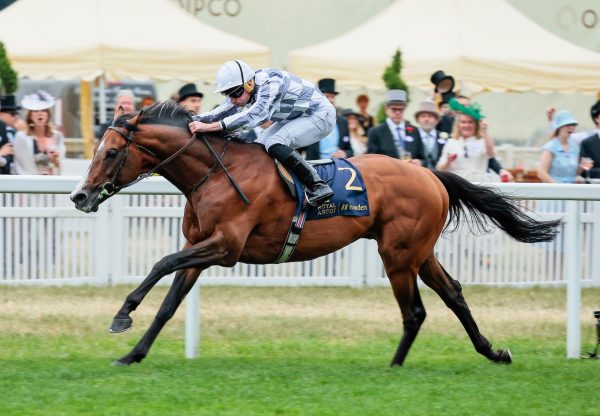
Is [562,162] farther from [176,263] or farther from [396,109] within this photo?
[176,263]

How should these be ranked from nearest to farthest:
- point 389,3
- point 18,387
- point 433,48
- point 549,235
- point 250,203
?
point 18,387
point 250,203
point 549,235
point 433,48
point 389,3

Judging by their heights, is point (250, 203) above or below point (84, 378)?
above

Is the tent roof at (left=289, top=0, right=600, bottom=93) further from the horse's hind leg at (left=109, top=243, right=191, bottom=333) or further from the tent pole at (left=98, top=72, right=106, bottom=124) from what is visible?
the horse's hind leg at (left=109, top=243, right=191, bottom=333)

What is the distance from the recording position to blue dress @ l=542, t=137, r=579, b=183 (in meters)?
12.2

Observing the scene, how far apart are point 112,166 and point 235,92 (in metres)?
0.85

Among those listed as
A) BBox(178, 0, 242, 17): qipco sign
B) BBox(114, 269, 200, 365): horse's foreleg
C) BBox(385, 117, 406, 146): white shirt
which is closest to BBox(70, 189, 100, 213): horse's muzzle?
BBox(114, 269, 200, 365): horse's foreleg

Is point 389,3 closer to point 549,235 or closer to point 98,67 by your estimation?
point 98,67

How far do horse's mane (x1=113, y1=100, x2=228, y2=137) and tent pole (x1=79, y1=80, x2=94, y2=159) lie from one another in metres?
9.33

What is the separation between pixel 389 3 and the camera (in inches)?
771

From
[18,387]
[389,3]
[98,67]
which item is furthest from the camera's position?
[389,3]

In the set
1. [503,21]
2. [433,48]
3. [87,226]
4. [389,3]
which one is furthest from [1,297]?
[389,3]

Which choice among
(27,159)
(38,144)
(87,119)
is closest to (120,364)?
(27,159)

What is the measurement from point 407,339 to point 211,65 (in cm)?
901

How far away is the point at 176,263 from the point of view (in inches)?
276
